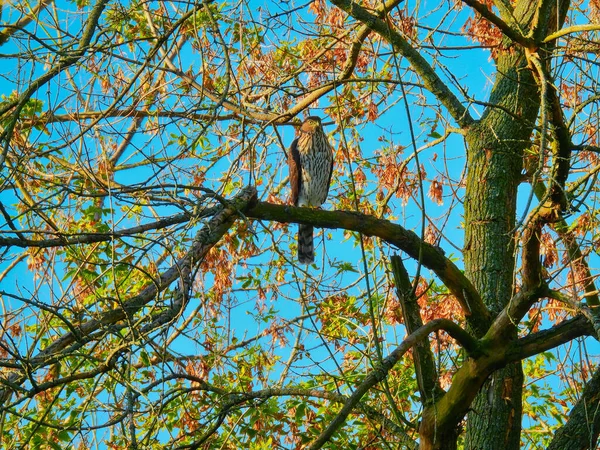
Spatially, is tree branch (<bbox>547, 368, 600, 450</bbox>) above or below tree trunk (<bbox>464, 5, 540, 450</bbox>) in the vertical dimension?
below

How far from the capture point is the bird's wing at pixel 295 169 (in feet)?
24.6

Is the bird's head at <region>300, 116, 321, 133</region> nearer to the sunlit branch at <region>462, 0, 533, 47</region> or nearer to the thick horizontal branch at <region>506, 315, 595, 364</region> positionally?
the sunlit branch at <region>462, 0, 533, 47</region>

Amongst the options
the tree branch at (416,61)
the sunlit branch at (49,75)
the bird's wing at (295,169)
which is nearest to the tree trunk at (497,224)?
the tree branch at (416,61)

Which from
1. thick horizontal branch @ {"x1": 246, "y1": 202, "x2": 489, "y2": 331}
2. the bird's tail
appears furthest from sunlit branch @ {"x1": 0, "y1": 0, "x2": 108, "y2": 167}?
the bird's tail

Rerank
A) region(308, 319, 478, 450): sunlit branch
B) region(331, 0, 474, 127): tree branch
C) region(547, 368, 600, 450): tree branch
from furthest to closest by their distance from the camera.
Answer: region(331, 0, 474, 127): tree branch
region(547, 368, 600, 450): tree branch
region(308, 319, 478, 450): sunlit branch

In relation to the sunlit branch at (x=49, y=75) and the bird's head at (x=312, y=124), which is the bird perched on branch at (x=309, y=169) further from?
the sunlit branch at (x=49, y=75)

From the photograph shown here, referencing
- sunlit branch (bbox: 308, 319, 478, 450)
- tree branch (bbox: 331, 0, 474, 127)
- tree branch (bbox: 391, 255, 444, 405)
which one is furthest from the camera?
tree branch (bbox: 331, 0, 474, 127)

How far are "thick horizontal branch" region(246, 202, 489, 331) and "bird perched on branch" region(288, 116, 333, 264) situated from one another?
9.18 ft

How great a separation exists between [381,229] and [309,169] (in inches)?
112

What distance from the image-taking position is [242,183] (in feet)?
24.7

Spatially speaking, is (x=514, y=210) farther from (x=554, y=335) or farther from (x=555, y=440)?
(x=555, y=440)

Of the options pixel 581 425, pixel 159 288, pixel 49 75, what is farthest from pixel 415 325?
pixel 49 75

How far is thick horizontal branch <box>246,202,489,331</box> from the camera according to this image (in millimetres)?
4578

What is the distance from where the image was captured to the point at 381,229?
4.66 metres
